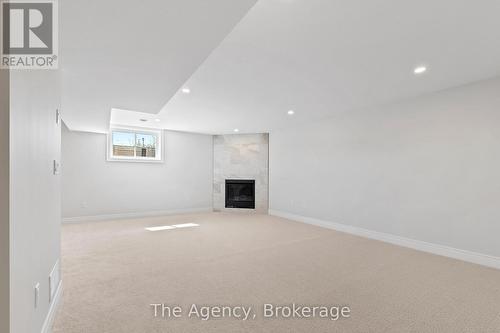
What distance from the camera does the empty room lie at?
4.74 ft

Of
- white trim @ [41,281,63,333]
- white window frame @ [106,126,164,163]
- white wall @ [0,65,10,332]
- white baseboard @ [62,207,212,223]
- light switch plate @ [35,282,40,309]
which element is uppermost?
white window frame @ [106,126,164,163]

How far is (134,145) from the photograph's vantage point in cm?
671

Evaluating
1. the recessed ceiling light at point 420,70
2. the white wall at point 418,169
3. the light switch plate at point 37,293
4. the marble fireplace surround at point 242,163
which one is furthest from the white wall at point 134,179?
the recessed ceiling light at point 420,70

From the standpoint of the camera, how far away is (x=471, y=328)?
1.89 m

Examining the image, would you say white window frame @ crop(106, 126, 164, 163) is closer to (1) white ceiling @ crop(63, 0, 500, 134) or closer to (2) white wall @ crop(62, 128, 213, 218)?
(2) white wall @ crop(62, 128, 213, 218)

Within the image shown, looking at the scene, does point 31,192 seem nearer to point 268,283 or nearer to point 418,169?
point 268,283

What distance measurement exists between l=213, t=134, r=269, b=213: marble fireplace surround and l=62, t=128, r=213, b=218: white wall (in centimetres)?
28

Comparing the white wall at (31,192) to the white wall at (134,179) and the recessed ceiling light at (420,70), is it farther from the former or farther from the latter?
the white wall at (134,179)

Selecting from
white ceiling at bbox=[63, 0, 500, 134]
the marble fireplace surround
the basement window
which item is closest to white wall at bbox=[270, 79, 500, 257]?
white ceiling at bbox=[63, 0, 500, 134]

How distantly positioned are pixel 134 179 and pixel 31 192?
5.58m

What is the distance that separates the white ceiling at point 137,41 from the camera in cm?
138

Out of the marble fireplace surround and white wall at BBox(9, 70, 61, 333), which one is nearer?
white wall at BBox(9, 70, 61, 333)

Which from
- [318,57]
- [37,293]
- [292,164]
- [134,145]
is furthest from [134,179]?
[318,57]

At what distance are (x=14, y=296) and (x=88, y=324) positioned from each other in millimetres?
1126
